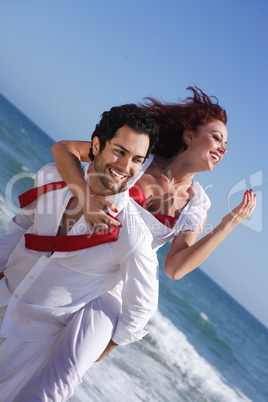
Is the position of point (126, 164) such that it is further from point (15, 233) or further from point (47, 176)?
point (15, 233)

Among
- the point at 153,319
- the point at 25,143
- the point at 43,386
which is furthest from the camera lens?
the point at 25,143

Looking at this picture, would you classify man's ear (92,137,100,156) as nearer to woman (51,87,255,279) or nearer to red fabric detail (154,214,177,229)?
woman (51,87,255,279)

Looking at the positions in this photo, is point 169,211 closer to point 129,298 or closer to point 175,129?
point 175,129

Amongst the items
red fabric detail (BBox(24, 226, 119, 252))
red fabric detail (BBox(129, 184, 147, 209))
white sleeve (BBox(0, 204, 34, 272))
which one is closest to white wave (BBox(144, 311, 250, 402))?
red fabric detail (BBox(129, 184, 147, 209))

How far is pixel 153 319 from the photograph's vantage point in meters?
15.1

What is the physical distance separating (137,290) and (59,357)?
1.84 feet

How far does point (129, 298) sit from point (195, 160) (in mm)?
1266

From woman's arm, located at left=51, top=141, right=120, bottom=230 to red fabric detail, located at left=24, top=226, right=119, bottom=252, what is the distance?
5cm

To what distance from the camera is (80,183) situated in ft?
9.32

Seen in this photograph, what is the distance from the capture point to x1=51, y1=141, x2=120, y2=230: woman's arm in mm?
2643

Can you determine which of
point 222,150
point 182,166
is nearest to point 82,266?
point 182,166

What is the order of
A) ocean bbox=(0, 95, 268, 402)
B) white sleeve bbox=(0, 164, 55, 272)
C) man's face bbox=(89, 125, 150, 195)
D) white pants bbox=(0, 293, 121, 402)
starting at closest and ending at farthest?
white pants bbox=(0, 293, 121, 402) → man's face bbox=(89, 125, 150, 195) → white sleeve bbox=(0, 164, 55, 272) → ocean bbox=(0, 95, 268, 402)

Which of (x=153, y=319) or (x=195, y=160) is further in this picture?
(x=153, y=319)

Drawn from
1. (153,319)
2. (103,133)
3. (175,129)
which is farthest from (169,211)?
(153,319)
